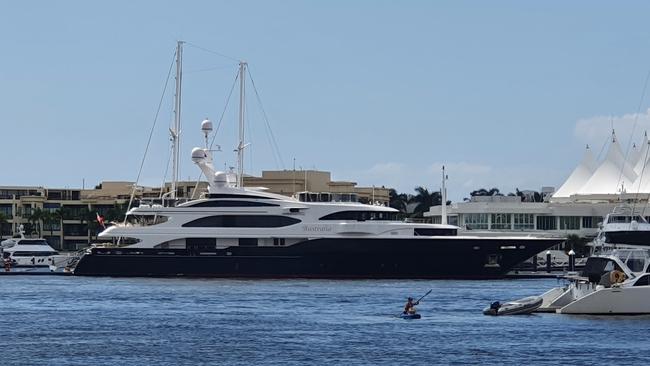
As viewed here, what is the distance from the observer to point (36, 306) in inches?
2569

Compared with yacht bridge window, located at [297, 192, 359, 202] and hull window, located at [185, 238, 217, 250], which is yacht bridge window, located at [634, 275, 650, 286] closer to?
yacht bridge window, located at [297, 192, 359, 202]

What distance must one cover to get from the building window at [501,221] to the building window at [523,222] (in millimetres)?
591

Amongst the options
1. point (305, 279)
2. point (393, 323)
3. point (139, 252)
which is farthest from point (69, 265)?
point (393, 323)

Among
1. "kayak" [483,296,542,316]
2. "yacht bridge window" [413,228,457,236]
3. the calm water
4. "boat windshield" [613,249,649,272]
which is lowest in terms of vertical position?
the calm water

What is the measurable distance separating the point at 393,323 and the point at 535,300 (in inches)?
236

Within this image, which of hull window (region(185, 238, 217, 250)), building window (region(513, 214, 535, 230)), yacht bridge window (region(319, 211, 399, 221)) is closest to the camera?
hull window (region(185, 238, 217, 250))

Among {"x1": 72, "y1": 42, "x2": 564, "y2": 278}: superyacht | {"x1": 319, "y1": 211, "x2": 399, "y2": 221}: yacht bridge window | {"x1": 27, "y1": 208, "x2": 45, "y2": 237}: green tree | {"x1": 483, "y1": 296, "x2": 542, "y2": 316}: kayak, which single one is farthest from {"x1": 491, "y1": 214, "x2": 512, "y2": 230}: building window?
{"x1": 483, "y1": 296, "x2": 542, "y2": 316}: kayak

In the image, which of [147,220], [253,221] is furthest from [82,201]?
[253,221]

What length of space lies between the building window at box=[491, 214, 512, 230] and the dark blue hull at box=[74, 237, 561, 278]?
41491 millimetres

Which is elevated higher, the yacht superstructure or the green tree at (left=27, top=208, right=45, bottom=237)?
the green tree at (left=27, top=208, right=45, bottom=237)

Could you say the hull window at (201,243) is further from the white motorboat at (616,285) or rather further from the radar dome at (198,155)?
the white motorboat at (616,285)

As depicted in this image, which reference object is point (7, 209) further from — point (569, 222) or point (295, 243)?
point (295, 243)

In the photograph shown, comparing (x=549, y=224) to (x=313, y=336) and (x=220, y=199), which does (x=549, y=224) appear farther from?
(x=313, y=336)

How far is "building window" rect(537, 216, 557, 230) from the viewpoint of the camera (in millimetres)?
132250
